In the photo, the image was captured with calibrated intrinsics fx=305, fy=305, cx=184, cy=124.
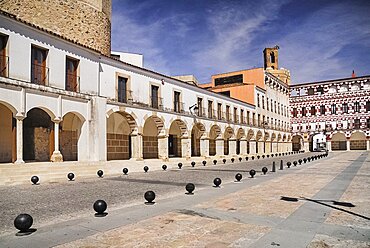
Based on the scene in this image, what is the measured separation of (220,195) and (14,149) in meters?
10.4

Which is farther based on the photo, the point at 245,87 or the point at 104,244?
the point at 245,87

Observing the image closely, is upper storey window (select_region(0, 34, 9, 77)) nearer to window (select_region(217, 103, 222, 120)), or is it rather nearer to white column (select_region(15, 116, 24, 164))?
white column (select_region(15, 116, 24, 164))

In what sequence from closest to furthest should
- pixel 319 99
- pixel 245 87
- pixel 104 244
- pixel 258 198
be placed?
pixel 104 244, pixel 258 198, pixel 245 87, pixel 319 99

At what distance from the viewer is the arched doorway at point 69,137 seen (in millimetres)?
19812

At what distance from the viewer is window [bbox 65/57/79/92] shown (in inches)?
682

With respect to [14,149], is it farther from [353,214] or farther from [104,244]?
[353,214]

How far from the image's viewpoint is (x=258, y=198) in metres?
8.24

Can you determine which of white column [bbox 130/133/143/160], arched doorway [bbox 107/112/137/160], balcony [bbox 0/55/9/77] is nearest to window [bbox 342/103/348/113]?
arched doorway [bbox 107/112/137/160]

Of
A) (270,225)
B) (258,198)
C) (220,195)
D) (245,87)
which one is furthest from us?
(245,87)

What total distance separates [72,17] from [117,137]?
973 cm

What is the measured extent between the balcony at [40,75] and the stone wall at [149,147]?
11.6 meters

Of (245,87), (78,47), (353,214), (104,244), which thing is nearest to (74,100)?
(78,47)

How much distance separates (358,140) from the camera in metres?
51.6

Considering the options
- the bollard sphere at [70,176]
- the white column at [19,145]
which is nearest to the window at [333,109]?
the bollard sphere at [70,176]
